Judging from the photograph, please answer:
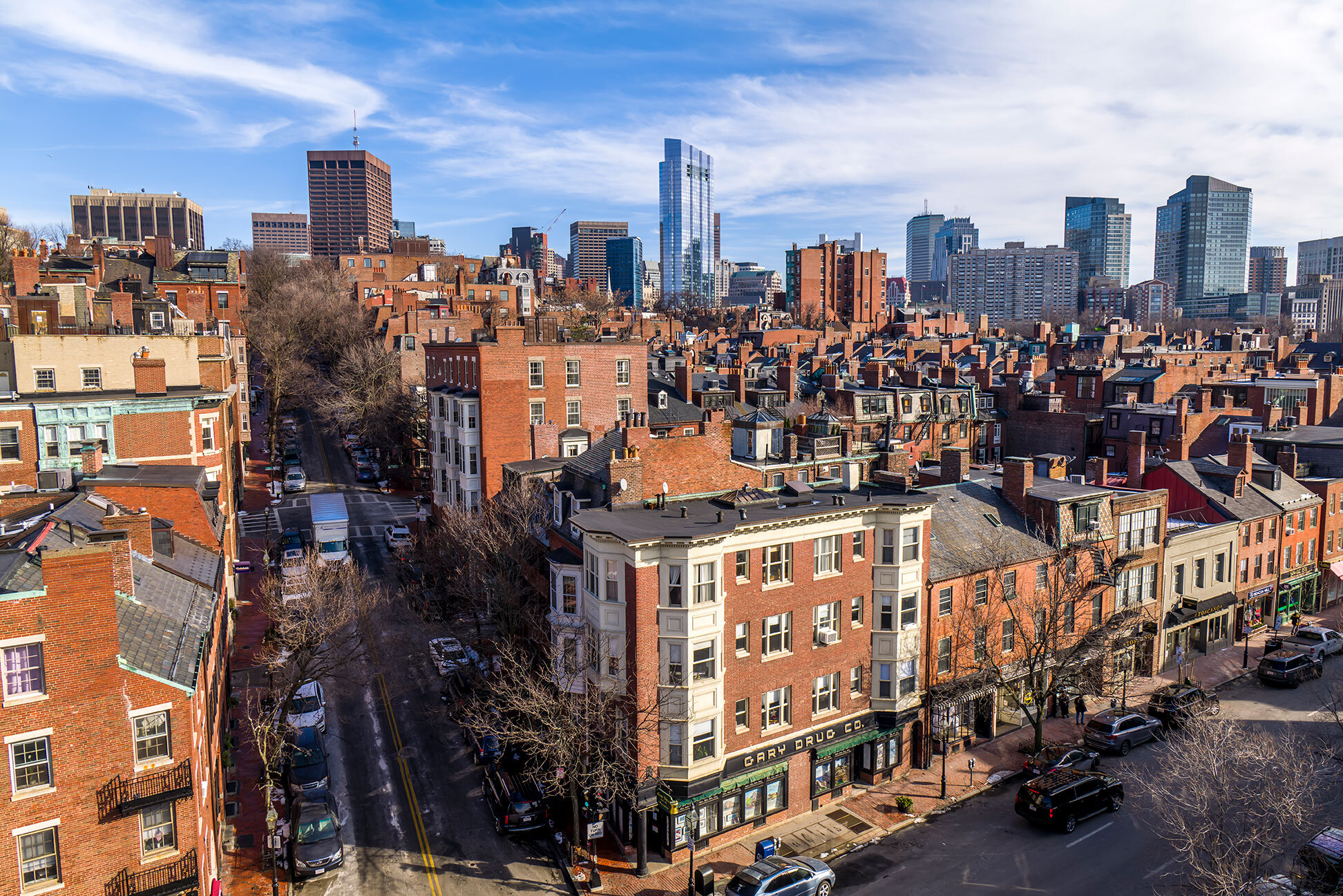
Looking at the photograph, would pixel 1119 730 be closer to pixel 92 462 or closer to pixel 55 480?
pixel 55 480

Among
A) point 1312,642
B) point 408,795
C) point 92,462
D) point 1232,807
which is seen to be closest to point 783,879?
point 1232,807

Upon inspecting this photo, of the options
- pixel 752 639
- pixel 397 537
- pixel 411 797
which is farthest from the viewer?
pixel 397 537

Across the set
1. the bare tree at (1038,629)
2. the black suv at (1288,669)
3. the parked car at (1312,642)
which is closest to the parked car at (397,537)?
the bare tree at (1038,629)

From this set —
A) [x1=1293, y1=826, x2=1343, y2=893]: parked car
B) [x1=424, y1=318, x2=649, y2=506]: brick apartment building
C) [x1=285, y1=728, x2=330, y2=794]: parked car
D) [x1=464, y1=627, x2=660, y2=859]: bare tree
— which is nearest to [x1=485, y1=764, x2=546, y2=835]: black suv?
[x1=464, y1=627, x2=660, y2=859]: bare tree

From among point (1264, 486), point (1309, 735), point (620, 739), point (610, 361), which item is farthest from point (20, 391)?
point (1264, 486)

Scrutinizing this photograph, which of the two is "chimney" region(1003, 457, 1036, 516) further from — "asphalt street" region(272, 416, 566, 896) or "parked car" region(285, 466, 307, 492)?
"parked car" region(285, 466, 307, 492)

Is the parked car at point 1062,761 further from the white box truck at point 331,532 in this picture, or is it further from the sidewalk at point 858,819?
the white box truck at point 331,532

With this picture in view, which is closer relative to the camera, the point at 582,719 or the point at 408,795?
the point at 582,719
